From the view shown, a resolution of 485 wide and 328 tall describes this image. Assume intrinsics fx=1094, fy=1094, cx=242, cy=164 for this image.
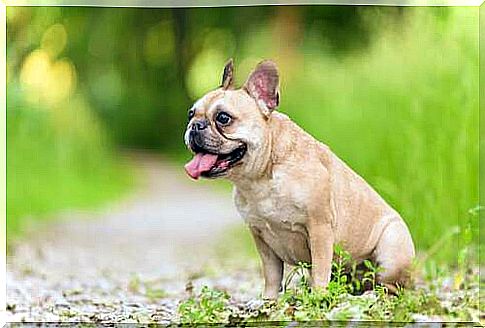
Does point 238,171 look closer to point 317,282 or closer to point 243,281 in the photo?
point 317,282

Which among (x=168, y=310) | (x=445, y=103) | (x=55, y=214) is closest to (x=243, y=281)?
(x=168, y=310)

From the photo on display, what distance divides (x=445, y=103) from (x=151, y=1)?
1.03 meters

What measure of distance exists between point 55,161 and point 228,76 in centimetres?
71

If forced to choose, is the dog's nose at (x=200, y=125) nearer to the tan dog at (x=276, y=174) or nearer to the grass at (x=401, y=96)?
the tan dog at (x=276, y=174)

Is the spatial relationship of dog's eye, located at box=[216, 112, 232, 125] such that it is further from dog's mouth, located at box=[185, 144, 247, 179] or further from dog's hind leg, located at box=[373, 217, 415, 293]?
dog's hind leg, located at box=[373, 217, 415, 293]

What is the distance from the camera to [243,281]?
382cm

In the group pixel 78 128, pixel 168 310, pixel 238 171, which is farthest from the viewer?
pixel 78 128

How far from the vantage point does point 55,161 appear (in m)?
3.69

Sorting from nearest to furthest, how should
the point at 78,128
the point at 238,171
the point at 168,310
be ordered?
the point at 238,171 → the point at 168,310 → the point at 78,128

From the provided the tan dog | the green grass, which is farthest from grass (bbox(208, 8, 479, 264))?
the green grass

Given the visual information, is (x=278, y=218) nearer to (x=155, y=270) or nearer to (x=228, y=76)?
(x=228, y=76)

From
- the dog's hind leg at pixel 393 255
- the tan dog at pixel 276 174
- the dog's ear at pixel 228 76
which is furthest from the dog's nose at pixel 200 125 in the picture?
the dog's hind leg at pixel 393 255

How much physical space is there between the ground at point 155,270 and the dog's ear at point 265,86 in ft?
1.74

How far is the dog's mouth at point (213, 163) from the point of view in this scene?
322 centimetres
